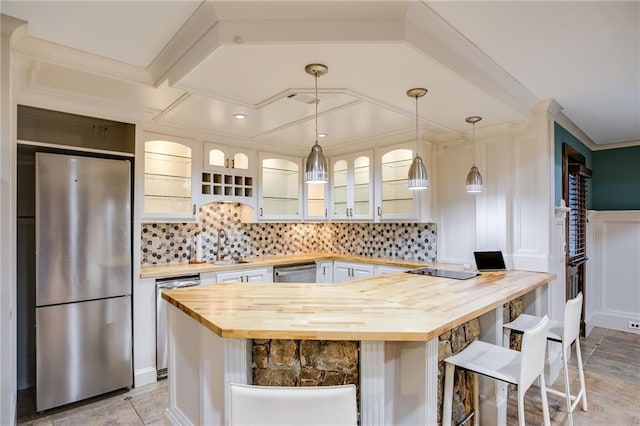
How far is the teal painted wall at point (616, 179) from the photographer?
4387 millimetres

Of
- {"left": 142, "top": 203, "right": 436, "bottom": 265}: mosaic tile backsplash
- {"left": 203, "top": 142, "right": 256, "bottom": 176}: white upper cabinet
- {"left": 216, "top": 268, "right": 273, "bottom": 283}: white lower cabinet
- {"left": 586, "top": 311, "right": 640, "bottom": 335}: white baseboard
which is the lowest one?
{"left": 586, "top": 311, "right": 640, "bottom": 335}: white baseboard

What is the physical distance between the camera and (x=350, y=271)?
4305 millimetres

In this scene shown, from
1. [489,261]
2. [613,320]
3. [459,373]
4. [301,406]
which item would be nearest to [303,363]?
[301,406]

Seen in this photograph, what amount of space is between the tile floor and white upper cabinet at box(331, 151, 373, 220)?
2.42 metres

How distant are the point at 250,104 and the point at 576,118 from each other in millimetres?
3288

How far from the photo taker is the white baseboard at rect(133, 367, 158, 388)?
2.93 m

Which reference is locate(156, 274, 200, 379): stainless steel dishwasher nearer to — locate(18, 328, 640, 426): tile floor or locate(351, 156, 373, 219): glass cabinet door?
locate(18, 328, 640, 426): tile floor

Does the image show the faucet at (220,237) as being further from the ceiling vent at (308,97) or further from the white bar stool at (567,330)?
the white bar stool at (567,330)

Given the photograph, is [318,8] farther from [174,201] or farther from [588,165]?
[588,165]

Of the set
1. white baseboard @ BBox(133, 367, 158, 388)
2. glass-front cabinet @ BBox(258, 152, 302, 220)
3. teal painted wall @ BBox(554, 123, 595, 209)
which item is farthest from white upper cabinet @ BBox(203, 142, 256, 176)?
teal painted wall @ BBox(554, 123, 595, 209)

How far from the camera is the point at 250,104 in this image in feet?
8.38

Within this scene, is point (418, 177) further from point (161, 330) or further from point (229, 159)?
point (161, 330)

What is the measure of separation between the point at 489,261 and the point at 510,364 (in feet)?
5.01

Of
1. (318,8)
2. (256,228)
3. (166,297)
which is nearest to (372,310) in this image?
(166,297)
